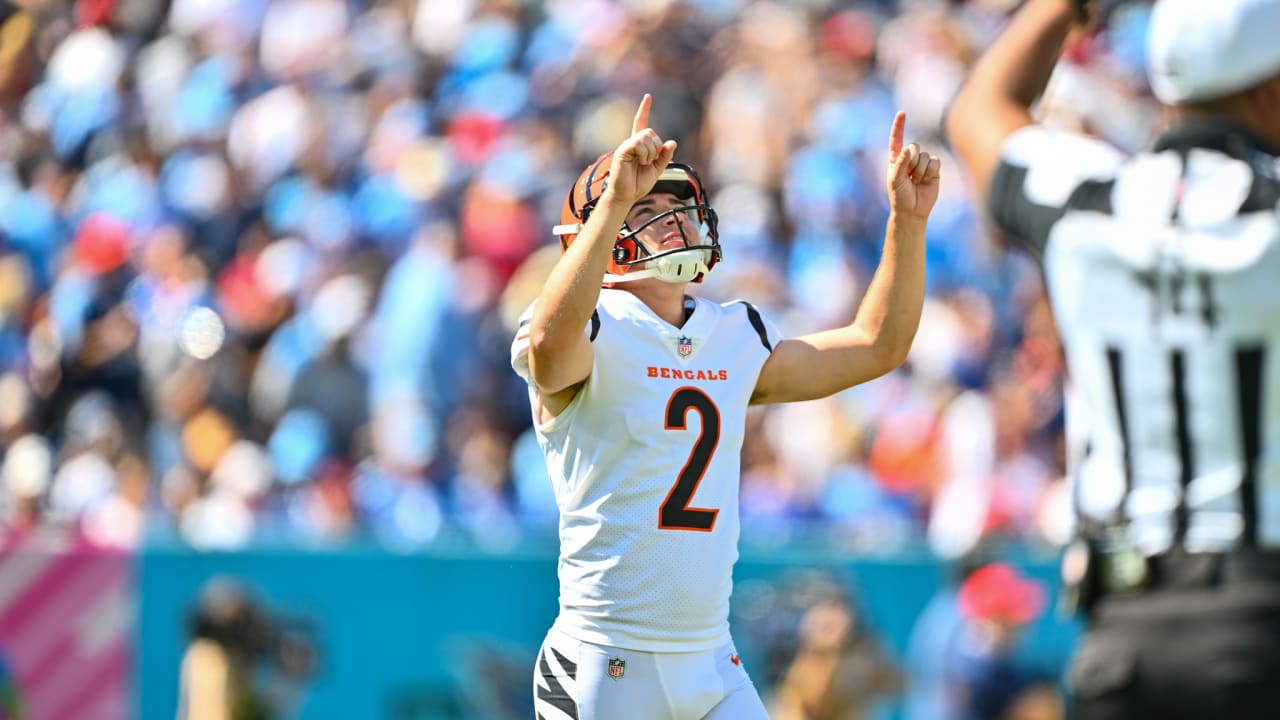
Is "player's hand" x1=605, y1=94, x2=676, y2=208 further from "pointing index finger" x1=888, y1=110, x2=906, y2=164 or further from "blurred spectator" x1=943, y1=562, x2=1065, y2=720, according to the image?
"blurred spectator" x1=943, y1=562, x2=1065, y2=720

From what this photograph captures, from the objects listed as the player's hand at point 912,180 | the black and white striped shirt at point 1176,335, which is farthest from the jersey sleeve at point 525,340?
the black and white striped shirt at point 1176,335

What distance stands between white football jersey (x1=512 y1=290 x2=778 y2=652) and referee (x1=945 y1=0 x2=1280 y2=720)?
1355mm

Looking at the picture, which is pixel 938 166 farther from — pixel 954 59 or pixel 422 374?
pixel 954 59

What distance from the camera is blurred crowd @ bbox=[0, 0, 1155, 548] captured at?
10.4m

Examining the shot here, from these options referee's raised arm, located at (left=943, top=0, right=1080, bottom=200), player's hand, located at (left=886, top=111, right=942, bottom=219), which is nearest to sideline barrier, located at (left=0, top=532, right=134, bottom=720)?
player's hand, located at (left=886, top=111, right=942, bottom=219)

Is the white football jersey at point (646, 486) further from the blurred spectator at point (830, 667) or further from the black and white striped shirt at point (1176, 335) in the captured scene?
the blurred spectator at point (830, 667)

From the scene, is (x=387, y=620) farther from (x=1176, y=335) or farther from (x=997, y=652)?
(x=1176, y=335)

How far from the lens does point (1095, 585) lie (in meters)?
3.51

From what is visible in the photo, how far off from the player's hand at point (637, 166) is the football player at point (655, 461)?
0.34 meters

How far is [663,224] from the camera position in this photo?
4816 mm

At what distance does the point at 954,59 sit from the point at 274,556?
17.8 ft

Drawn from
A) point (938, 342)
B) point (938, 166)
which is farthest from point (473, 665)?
point (938, 166)

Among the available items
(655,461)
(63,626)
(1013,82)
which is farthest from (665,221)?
(63,626)

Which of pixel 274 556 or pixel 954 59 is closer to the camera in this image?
pixel 274 556
